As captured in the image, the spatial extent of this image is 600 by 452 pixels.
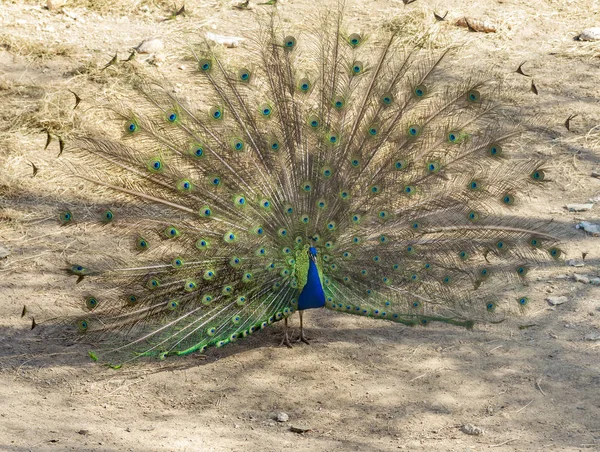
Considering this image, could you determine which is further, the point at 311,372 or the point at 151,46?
the point at 151,46

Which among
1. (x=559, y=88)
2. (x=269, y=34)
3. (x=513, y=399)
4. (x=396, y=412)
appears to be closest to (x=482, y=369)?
(x=513, y=399)

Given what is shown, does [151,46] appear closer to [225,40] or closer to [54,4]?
[225,40]

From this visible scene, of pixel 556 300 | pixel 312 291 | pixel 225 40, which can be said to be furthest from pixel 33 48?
pixel 556 300

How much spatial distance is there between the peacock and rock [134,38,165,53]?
4.13 meters

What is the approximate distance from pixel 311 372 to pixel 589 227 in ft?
9.82

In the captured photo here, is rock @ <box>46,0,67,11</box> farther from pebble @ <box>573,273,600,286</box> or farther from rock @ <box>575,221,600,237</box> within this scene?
pebble @ <box>573,273,600,286</box>

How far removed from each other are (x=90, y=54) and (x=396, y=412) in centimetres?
621

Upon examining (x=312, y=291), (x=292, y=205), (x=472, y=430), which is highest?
(x=292, y=205)

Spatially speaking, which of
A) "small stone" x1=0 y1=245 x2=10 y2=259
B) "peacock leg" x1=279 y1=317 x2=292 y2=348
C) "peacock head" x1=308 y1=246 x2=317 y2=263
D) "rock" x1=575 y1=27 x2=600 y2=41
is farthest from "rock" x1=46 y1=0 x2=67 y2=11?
"peacock head" x1=308 y1=246 x2=317 y2=263

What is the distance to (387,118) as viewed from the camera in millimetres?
6297

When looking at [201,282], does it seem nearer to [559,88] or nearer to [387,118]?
[387,118]

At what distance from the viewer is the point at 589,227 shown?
7.83 m

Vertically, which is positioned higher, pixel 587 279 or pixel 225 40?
pixel 225 40

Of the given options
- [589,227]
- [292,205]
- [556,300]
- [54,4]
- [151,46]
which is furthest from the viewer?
[54,4]
